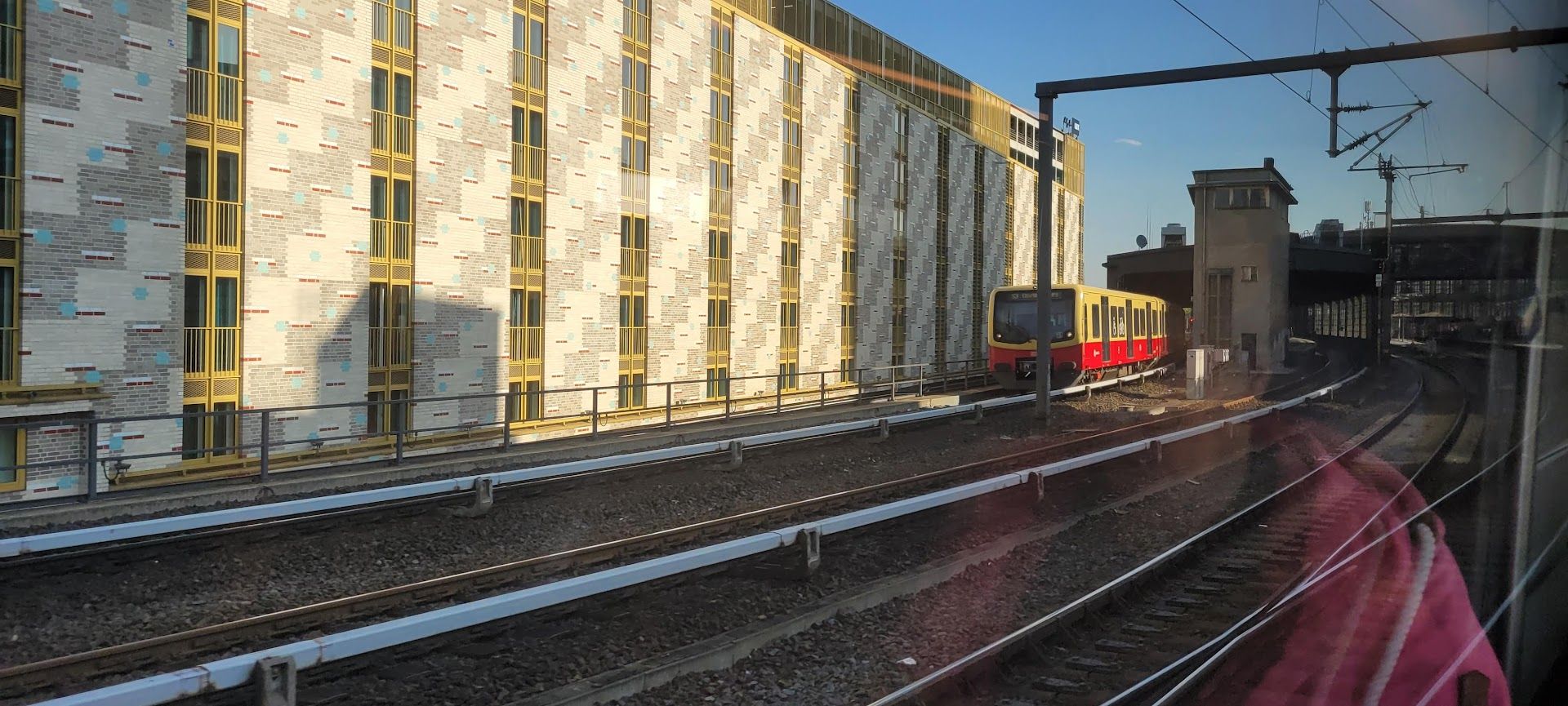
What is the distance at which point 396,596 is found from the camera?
7875 mm

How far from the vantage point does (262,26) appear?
16547 millimetres

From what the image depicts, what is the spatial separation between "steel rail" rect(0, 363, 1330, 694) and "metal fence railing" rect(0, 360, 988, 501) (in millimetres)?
4292

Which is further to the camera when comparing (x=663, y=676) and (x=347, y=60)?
(x=347, y=60)

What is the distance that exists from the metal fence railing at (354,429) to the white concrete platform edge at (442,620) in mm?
5927

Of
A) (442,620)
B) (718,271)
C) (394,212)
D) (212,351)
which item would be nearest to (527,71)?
(394,212)

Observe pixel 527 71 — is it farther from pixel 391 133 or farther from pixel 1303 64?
pixel 1303 64

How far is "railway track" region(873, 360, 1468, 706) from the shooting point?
6059 mm

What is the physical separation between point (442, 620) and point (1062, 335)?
2304cm

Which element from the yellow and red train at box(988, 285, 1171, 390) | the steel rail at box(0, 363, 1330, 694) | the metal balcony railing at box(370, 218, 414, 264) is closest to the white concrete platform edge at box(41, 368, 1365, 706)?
the steel rail at box(0, 363, 1330, 694)

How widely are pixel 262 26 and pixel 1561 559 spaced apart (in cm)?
Result: 1860

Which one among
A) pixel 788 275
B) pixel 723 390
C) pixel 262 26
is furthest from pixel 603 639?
pixel 788 275

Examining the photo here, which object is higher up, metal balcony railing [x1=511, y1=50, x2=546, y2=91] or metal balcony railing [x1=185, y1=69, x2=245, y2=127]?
metal balcony railing [x1=511, y1=50, x2=546, y2=91]

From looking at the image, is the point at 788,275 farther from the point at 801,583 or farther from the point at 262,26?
the point at 801,583

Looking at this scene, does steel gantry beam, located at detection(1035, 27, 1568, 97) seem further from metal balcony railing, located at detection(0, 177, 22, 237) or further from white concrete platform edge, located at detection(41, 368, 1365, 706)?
metal balcony railing, located at detection(0, 177, 22, 237)
